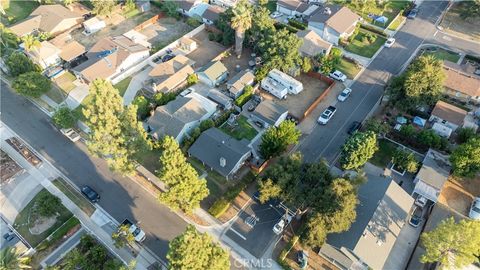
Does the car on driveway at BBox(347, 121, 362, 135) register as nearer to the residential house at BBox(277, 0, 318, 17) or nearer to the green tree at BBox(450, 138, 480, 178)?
the green tree at BBox(450, 138, 480, 178)

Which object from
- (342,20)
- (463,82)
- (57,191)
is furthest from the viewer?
(342,20)

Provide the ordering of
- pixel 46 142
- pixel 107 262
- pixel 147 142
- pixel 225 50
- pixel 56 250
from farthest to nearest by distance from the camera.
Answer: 1. pixel 225 50
2. pixel 46 142
3. pixel 147 142
4. pixel 56 250
5. pixel 107 262

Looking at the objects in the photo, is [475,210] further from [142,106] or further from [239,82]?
[142,106]

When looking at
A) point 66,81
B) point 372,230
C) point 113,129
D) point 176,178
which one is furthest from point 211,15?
point 372,230

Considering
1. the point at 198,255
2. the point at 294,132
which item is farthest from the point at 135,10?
the point at 198,255

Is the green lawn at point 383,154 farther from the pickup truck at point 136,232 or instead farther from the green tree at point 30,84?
the green tree at point 30,84

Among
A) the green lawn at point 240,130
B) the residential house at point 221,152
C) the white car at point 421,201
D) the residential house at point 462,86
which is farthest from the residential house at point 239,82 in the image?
the residential house at point 462,86

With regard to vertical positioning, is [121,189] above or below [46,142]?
above

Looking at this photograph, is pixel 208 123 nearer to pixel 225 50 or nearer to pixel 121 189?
pixel 121 189
